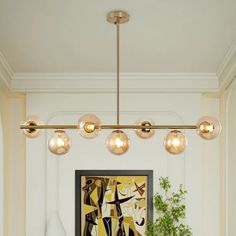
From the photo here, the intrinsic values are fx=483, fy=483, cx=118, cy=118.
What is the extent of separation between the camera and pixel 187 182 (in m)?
4.38

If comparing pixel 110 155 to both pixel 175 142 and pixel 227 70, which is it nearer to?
pixel 227 70

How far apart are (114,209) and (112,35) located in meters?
1.85

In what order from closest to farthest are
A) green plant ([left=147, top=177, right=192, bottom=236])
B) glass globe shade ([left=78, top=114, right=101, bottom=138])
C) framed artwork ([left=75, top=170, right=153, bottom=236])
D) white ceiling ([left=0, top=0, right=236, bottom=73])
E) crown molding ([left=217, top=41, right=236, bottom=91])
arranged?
glass globe shade ([left=78, top=114, right=101, bottom=138]), white ceiling ([left=0, top=0, right=236, bottom=73]), crown molding ([left=217, top=41, right=236, bottom=91]), green plant ([left=147, top=177, right=192, bottom=236]), framed artwork ([left=75, top=170, right=153, bottom=236])

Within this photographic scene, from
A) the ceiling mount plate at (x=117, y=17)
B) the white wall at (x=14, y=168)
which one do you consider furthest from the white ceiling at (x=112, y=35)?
the white wall at (x=14, y=168)

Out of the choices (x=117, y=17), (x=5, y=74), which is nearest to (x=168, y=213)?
(x=5, y=74)

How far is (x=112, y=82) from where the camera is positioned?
4.32 metres

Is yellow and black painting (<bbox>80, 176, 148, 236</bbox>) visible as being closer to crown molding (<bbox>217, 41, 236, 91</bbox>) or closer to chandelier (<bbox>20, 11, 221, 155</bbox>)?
crown molding (<bbox>217, 41, 236, 91</bbox>)

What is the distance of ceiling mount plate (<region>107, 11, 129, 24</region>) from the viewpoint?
8.84 feet

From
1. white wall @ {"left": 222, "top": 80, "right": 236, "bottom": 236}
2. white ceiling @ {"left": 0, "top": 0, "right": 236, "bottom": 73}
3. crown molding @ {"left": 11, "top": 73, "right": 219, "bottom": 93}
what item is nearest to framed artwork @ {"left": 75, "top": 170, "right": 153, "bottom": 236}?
white wall @ {"left": 222, "top": 80, "right": 236, "bottom": 236}

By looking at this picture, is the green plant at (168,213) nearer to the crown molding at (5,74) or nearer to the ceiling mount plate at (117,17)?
the crown molding at (5,74)

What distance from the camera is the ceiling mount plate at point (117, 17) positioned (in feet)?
8.84

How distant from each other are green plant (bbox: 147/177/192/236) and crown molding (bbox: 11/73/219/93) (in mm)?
847

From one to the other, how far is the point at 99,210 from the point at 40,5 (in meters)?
2.32

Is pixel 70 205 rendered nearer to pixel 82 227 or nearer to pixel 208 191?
pixel 82 227
